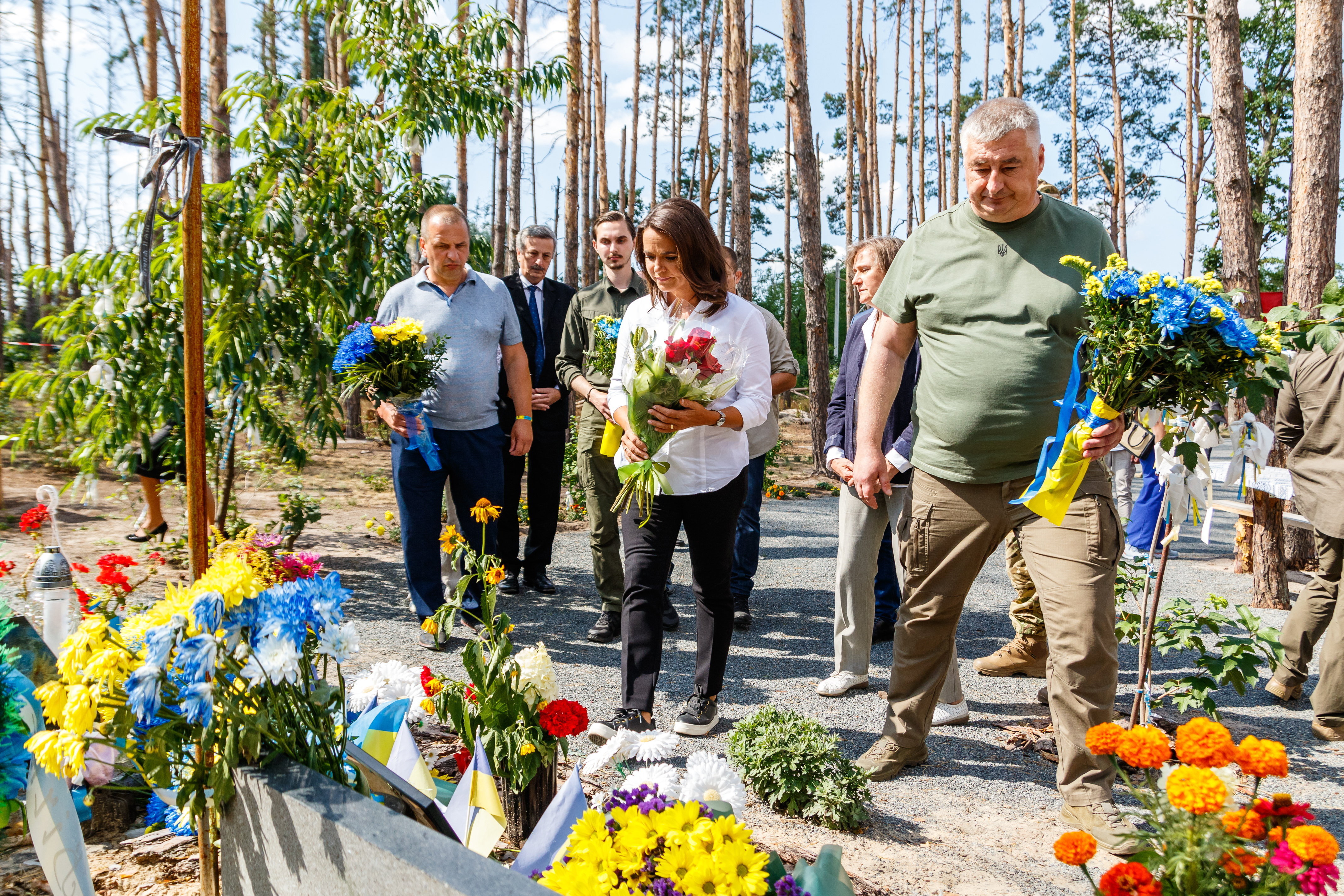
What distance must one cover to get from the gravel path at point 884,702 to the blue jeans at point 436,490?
38 centimetres

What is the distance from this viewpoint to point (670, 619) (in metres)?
5.10

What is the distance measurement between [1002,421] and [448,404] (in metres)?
2.71

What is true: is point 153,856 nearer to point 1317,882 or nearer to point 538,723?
point 538,723

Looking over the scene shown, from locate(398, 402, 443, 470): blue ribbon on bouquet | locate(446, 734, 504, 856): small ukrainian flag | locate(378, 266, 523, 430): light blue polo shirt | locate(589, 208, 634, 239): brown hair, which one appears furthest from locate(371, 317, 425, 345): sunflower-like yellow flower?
locate(446, 734, 504, 856): small ukrainian flag

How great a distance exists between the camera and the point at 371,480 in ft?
34.0

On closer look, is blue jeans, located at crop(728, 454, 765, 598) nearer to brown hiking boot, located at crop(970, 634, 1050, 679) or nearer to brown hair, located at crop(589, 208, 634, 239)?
brown hiking boot, located at crop(970, 634, 1050, 679)

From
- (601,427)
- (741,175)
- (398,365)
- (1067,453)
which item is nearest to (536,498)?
(601,427)

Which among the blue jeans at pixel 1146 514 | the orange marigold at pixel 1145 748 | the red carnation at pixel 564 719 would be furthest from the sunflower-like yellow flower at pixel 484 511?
the blue jeans at pixel 1146 514

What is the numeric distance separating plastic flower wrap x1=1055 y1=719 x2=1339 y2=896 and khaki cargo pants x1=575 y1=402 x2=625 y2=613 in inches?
136

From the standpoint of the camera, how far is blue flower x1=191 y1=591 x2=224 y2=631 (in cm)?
155

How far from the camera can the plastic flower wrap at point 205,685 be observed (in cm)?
152

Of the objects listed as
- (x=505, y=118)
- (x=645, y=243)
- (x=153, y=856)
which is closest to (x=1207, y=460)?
(x=645, y=243)

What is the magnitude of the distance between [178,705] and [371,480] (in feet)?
29.8

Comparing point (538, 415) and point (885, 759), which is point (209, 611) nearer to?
point (885, 759)
